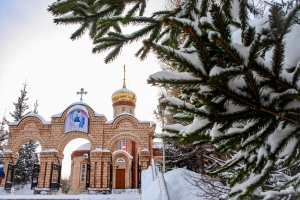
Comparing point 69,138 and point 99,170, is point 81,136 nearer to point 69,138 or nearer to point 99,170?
point 69,138

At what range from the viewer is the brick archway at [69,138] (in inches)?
723

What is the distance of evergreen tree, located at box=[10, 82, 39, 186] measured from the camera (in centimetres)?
2804

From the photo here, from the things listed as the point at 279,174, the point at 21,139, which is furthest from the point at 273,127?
the point at 21,139

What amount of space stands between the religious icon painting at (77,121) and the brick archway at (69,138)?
12.2 inches

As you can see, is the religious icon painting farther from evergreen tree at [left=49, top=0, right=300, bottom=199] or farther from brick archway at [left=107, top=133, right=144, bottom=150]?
evergreen tree at [left=49, top=0, right=300, bottom=199]

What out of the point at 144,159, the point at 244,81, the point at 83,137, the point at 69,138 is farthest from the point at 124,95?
the point at 244,81

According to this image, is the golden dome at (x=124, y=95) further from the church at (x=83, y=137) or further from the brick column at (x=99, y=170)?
the brick column at (x=99, y=170)

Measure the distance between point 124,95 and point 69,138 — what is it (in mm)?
10266

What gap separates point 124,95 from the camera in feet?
91.3

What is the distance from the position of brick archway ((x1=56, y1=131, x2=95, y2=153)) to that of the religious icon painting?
1.01 feet

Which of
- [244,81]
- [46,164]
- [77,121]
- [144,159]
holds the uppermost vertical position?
[77,121]

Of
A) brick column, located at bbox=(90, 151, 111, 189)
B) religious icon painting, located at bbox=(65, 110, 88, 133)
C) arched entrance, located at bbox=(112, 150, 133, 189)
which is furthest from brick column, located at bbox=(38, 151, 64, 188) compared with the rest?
arched entrance, located at bbox=(112, 150, 133, 189)

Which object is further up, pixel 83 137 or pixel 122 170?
pixel 83 137

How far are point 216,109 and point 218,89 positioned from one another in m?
0.14
